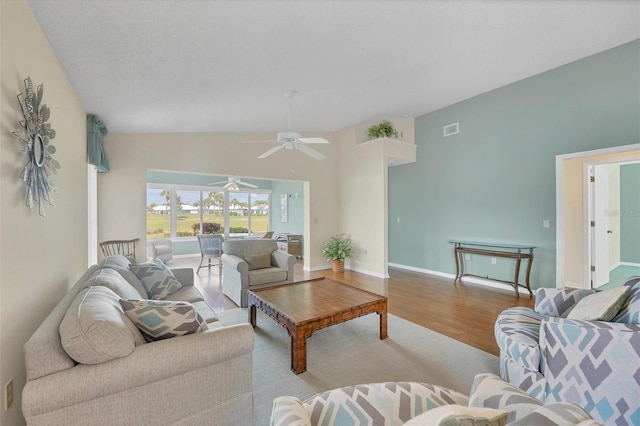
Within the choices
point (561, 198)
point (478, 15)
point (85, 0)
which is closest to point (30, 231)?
point (85, 0)

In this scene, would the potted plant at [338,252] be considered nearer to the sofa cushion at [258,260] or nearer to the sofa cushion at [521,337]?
the sofa cushion at [258,260]

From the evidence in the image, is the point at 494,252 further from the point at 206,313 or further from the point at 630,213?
the point at 206,313

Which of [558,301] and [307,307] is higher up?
[558,301]

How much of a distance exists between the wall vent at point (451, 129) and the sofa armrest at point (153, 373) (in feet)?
17.3

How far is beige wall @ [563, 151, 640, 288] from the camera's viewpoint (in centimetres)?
421

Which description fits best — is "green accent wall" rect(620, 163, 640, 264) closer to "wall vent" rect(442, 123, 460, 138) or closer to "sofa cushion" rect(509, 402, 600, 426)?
"wall vent" rect(442, 123, 460, 138)

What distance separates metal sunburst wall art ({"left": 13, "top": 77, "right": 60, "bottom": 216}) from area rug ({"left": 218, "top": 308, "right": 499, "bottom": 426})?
6.58 ft

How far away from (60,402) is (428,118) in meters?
6.32

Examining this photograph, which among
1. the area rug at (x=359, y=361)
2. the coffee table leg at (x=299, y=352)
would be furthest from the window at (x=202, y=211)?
the coffee table leg at (x=299, y=352)

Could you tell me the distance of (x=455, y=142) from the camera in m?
5.20

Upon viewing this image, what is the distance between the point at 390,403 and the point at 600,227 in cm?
529

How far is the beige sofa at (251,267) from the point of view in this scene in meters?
3.57

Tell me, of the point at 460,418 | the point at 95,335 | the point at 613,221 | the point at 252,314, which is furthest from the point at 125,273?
the point at 613,221

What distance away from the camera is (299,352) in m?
2.14
